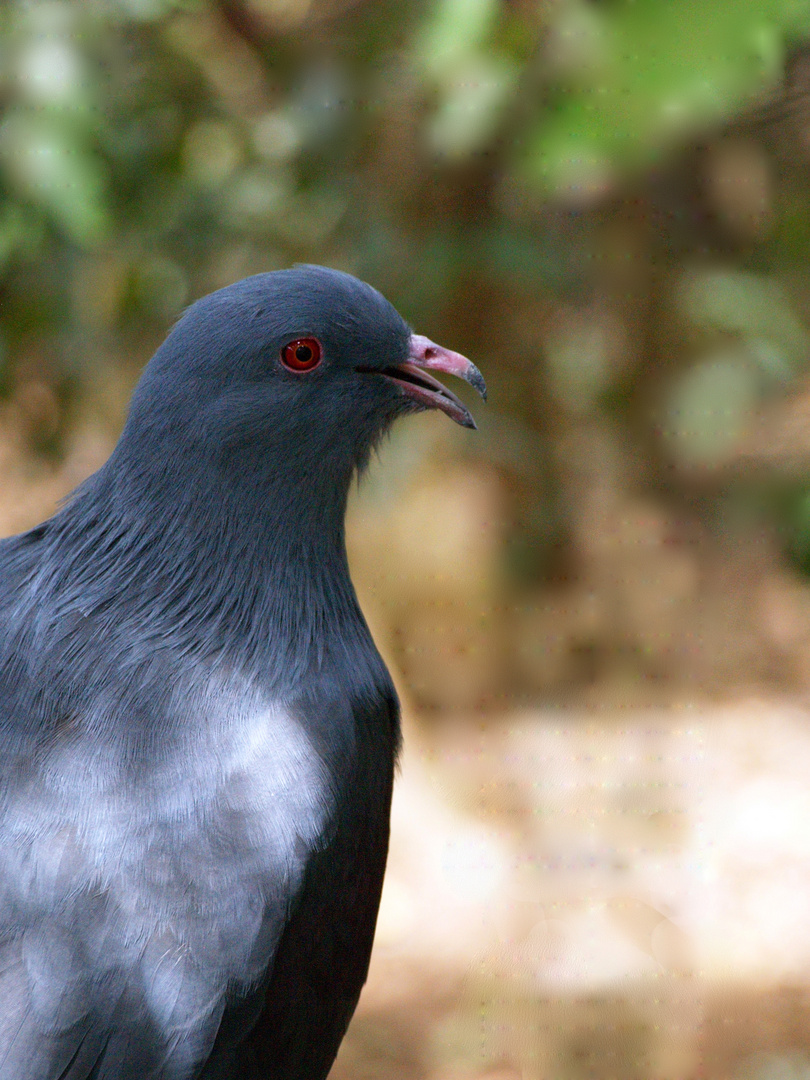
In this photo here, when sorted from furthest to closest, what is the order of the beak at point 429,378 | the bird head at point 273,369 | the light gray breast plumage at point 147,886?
the beak at point 429,378 < the bird head at point 273,369 < the light gray breast plumage at point 147,886

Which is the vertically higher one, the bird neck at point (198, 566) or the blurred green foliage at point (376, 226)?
the blurred green foliage at point (376, 226)

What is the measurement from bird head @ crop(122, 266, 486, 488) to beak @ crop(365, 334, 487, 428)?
39 mm

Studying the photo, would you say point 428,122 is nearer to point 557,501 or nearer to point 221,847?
point 557,501

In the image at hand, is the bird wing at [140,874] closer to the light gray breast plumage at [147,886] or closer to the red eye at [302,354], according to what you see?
the light gray breast plumage at [147,886]

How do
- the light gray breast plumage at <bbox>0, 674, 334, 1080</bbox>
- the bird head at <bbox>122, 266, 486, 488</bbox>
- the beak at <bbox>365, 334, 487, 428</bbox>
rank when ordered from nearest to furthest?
1. the light gray breast plumage at <bbox>0, 674, 334, 1080</bbox>
2. the bird head at <bbox>122, 266, 486, 488</bbox>
3. the beak at <bbox>365, 334, 487, 428</bbox>

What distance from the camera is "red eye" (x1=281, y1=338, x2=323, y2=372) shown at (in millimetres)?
1938

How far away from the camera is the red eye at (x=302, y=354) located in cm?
194

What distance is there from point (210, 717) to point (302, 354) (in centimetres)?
60

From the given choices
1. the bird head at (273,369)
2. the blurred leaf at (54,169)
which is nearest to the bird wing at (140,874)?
the bird head at (273,369)

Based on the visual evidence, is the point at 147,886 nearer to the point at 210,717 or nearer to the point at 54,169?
the point at 210,717

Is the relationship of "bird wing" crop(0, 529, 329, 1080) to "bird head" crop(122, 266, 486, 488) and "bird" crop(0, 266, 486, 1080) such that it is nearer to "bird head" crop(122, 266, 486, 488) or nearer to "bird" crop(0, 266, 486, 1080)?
"bird" crop(0, 266, 486, 1080)

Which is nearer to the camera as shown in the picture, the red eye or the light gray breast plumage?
the light gray breast plumage

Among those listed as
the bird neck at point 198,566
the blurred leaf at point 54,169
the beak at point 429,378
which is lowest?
the bird neck at point 198,566

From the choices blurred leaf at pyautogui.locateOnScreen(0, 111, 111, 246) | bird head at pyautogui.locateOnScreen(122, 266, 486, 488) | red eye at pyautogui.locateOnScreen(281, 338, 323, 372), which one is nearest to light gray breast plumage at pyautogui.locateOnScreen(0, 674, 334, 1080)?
bird head at pyautogui.locateOnScreen(122, 266, 486, 488)
